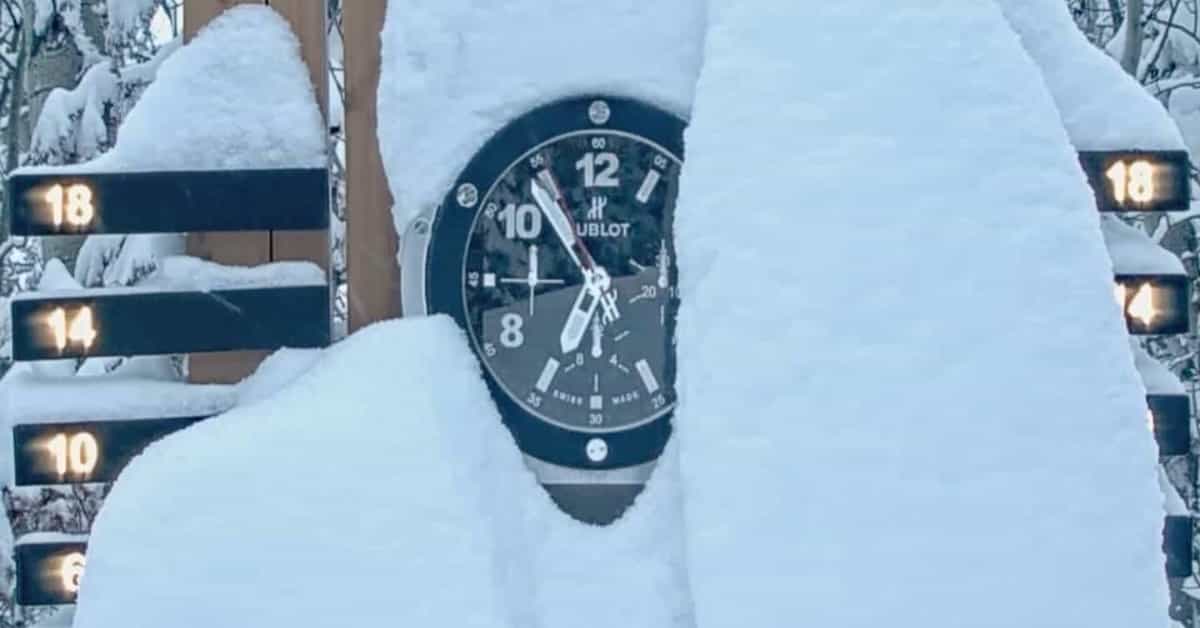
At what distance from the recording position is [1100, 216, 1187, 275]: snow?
2752mm

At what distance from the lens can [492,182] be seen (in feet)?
8.74

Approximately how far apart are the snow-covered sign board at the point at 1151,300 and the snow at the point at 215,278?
1400 millimetres

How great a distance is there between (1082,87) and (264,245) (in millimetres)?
1450

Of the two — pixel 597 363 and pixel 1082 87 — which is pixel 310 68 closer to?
pixel 597 363

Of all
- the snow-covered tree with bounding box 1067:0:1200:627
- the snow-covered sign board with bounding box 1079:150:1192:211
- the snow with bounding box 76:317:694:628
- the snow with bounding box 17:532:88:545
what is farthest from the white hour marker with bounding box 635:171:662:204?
the snow-covered tree with bounding box 1067:0:1200:627

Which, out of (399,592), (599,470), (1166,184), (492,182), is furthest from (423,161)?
(1166,184)

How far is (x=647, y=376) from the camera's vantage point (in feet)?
8.63

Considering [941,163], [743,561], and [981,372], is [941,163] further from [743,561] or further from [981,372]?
[743,561]

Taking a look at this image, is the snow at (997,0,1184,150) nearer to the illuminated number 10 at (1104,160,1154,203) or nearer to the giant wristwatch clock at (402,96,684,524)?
the illuminated number 10 at (1104,160,1154,203)

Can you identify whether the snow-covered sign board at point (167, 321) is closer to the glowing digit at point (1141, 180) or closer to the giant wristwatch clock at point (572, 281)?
the giant wristwatch clock at point (572, 281)

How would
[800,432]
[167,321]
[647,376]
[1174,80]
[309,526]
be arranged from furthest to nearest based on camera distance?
1. [1174,80]
2. [167,321]
3. [647,376]
4. [309,526]
5. [800,432]

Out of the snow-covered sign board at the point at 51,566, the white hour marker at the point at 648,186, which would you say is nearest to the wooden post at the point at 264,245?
the snow-covered sign board at the point at 51,566

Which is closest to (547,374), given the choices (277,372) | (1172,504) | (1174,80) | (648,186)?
(648,186)

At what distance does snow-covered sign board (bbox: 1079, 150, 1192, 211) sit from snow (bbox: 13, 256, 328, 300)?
4.44 feet
